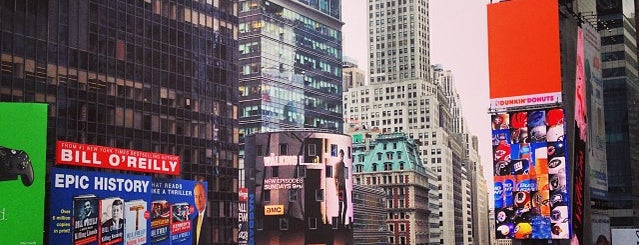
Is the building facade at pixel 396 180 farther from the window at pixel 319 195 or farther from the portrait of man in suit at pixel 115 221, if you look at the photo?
the portrait of man in suit at pixel 115 221

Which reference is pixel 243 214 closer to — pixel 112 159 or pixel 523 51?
pixel 112 159

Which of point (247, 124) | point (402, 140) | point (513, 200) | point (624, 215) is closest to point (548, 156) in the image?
point (513, 200)

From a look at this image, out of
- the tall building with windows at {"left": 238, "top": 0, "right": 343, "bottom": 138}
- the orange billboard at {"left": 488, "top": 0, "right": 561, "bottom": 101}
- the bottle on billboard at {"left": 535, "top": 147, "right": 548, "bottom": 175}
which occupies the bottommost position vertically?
the bottle on billboard at {"left": 535, "top": 147, "right": 548, "bottom": 175}

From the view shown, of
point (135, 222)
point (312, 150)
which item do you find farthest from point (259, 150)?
point (135, 222)

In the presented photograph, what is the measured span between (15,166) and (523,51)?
4897cm

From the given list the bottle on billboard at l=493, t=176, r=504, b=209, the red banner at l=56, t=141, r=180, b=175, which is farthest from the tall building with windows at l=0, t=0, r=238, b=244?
the bottle on billboard at l=493, t=176, r=504, b=209

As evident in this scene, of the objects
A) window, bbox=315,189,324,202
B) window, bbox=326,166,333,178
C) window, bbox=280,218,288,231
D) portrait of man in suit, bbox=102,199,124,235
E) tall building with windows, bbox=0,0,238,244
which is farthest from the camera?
window, bbox=326,166,333,178

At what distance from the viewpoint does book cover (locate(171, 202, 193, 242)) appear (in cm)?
6850

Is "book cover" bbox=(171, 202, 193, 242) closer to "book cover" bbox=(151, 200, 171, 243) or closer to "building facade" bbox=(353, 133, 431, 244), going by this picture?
"book cover" bbox=(151, 200, 171, 243)

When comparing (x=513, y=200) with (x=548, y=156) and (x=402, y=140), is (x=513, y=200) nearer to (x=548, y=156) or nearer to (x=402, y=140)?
(x=548, y=156)

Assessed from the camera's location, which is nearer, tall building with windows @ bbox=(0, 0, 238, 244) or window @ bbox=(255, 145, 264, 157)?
tall building with windows @ bbox=(0, 0, 238, 244)

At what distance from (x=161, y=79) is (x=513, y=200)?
39.5 metres

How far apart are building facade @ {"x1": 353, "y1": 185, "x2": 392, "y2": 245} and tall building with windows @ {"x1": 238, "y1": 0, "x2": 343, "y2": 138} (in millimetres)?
16515

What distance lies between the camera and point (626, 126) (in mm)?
116750
